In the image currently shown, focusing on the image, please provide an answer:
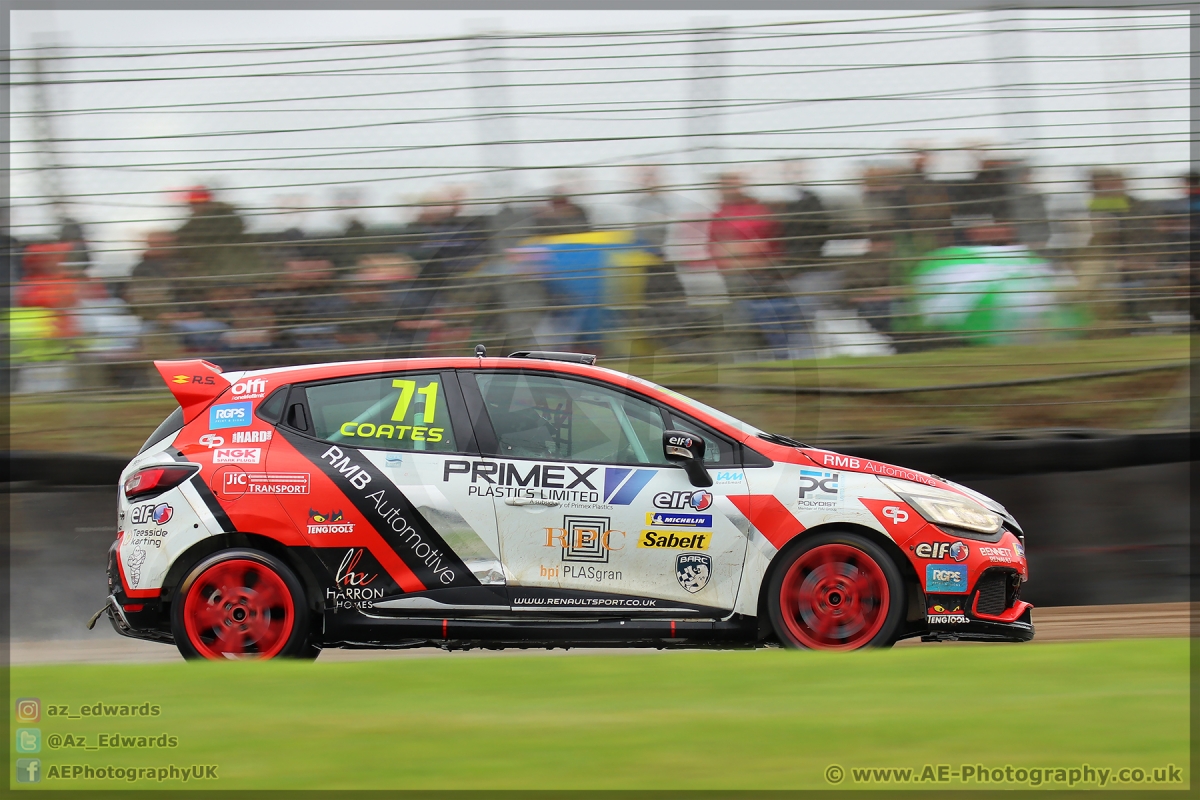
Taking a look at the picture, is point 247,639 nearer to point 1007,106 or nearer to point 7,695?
point 7,695

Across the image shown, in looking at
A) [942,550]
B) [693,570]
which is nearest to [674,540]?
[693,570]

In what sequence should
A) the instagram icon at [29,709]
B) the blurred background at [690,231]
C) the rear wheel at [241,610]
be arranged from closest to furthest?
the instagram icon at [29,709], the rear wheel at [241,610], the blurred background at [690,231]

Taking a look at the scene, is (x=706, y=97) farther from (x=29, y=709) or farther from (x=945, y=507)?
(x=29, y=709)

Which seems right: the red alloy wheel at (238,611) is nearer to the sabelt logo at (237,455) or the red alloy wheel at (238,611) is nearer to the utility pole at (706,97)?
the sabelt logo at (237,455)

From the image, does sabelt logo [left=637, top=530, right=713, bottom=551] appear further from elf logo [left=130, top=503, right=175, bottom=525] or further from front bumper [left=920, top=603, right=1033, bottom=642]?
elf logo [left=130, top=503, right=175, bottom=525]

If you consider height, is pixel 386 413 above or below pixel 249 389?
below

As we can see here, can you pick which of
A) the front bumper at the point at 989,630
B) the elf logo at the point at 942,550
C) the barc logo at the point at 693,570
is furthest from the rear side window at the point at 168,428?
the front bumper at the point at 989,630

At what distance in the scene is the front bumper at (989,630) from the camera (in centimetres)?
527

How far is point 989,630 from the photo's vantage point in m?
5.31

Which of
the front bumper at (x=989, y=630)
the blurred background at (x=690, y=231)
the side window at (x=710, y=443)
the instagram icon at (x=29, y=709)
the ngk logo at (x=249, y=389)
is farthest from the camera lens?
the blurred background at (x=690, y=231)

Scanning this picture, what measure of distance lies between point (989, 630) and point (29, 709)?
3.97 metres

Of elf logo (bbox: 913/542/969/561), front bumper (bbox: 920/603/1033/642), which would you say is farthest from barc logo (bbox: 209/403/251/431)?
front bumper (bbox: 920/603/1033/642)

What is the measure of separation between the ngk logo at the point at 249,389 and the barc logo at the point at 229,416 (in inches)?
2.2

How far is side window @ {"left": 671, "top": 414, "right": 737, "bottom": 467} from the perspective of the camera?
5.38 m
